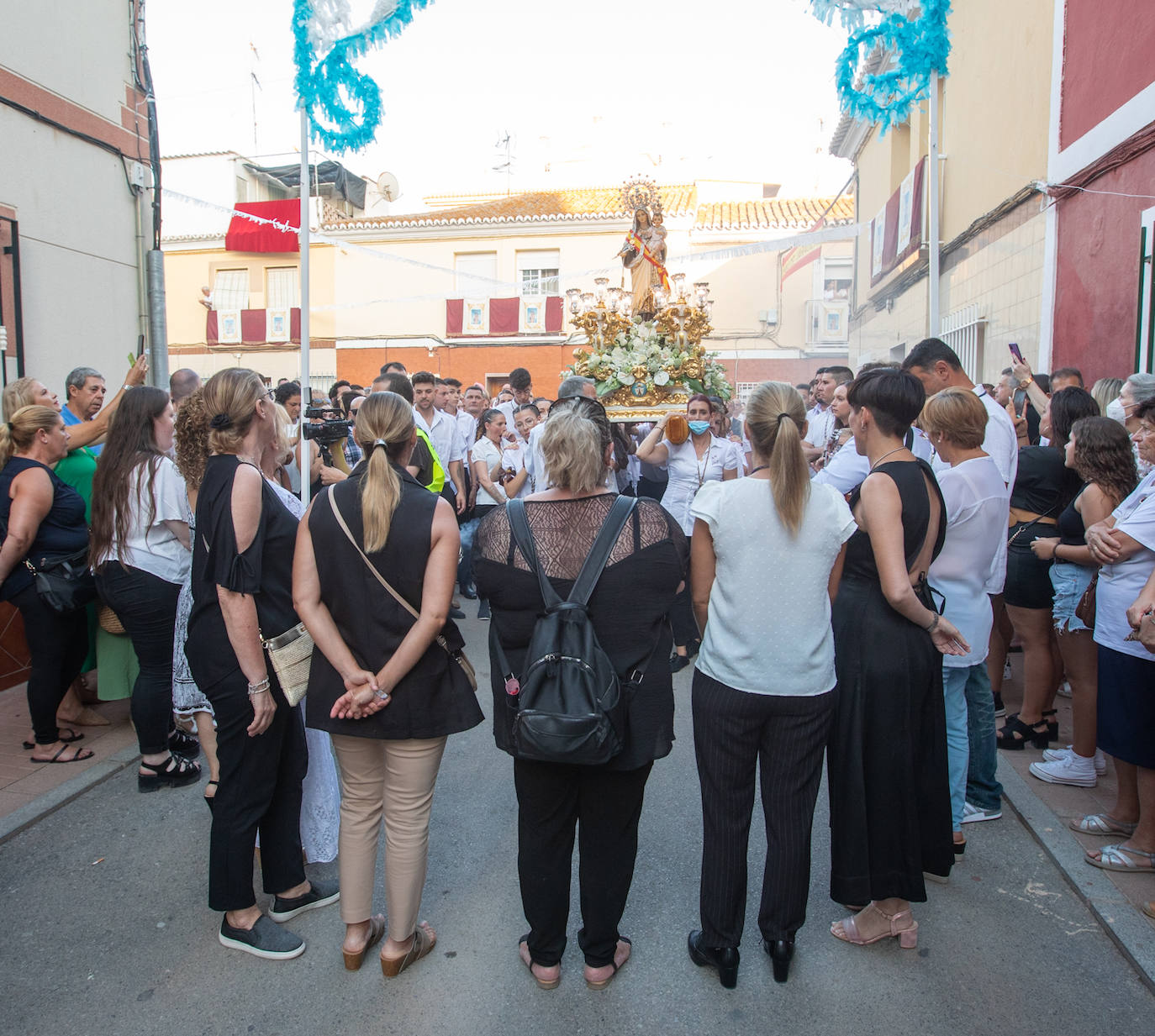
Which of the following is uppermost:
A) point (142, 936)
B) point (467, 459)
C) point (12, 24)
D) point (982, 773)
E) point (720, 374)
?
point (12, 24)

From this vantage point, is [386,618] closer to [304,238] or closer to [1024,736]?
[1024,736]

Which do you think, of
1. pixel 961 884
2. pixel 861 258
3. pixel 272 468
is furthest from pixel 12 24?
pixel 861 258

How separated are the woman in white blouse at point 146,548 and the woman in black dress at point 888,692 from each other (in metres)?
2.97

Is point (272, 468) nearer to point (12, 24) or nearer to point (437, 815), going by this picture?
point (437, 815)

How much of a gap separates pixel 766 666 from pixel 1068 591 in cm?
242

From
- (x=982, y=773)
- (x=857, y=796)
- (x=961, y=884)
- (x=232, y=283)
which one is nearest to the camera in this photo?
(x=857, y=796)

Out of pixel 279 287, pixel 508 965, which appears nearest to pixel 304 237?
pixel 508 965

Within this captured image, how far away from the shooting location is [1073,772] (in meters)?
4.08

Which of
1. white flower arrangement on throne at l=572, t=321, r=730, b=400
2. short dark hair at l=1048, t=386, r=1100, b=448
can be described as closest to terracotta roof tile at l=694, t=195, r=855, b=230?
white flower arrangement on throne at l=572, t=321, r=730, b=400

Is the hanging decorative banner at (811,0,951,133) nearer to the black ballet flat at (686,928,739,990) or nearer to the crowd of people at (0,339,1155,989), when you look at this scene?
the crowd of people at (0,339,1155,989)

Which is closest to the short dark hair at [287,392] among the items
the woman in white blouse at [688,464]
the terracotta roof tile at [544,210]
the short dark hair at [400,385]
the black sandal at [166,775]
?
the short dark hair at [400,385]

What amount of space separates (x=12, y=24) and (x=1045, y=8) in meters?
8.91

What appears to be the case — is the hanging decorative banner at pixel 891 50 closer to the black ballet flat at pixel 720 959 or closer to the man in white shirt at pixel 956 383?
the man in white shirt at pixel 956 383

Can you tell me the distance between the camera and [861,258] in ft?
55.8
